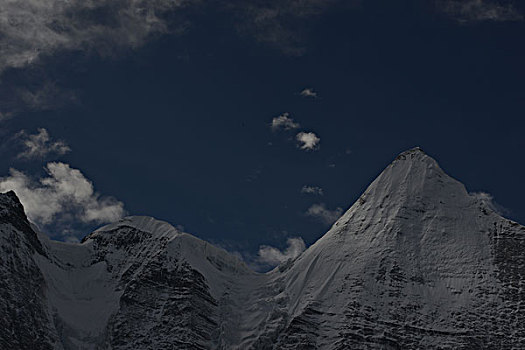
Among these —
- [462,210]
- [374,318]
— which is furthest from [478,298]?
[462,210]

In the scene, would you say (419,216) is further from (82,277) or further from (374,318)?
(82,277)

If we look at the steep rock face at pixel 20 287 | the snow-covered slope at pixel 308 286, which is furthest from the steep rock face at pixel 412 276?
the steep rock face at pixel 20 287

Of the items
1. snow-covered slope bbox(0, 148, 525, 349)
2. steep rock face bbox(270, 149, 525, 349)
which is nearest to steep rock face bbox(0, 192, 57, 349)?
snow-covered slope bbox(0, 148, 525, 349)

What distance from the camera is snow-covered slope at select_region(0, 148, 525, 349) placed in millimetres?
143000

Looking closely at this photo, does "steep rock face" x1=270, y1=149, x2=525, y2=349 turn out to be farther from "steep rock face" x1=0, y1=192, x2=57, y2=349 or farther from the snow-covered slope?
"steep rock face" x1=0, y1=192, x2=57, y2=349

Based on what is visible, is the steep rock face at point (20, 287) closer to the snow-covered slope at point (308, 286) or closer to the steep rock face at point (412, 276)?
the snow-covered slope at point (308, 286)

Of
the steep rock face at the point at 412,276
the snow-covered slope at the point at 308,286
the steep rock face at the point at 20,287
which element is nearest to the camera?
the steep rock face at the point at 20,287

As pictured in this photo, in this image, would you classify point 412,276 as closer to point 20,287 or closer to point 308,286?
point 308,286

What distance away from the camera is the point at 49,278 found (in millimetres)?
163625

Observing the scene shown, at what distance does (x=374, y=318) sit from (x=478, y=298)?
1832 cm

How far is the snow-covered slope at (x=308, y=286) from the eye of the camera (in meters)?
143

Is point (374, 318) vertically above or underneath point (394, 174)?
underneath

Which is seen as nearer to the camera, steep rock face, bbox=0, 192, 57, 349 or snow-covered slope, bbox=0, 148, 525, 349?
steep rock face, bbox=0, 192, 57, 349

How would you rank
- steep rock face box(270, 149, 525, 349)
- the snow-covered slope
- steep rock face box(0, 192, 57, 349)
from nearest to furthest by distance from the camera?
steep rock face box(0, 192, 57, 349)
steep rock face box(270, 149, 525, 349)
the snow-covered slope
